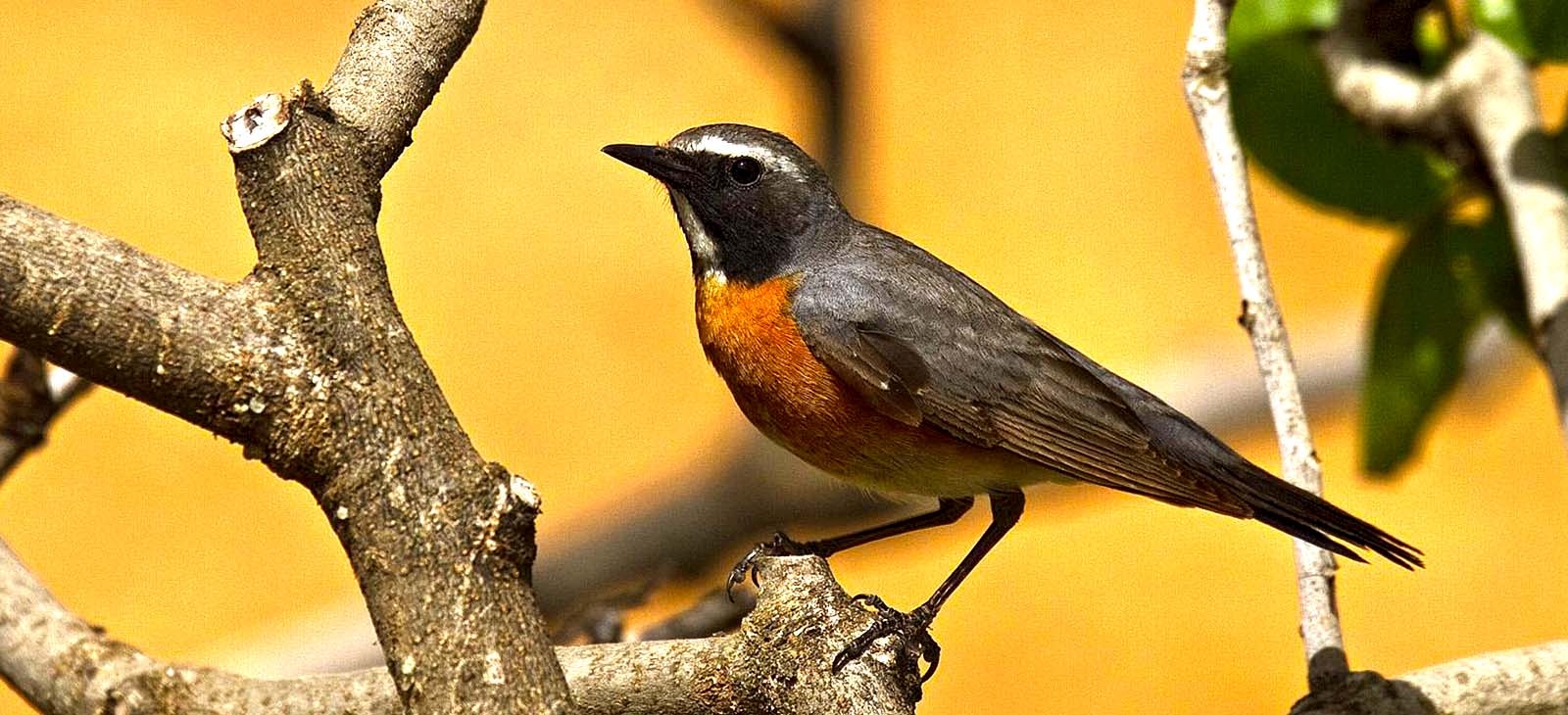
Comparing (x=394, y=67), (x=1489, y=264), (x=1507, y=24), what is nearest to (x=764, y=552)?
(x=394, y=67)

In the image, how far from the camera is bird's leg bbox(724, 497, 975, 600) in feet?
15.3

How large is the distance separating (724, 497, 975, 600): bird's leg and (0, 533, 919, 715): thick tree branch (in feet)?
3.40

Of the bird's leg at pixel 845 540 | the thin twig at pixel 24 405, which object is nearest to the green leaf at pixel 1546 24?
the bird's leg at pixel 845 540

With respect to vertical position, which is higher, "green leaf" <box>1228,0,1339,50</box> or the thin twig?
"green leaf" <box>1228,0,1339,50</box>

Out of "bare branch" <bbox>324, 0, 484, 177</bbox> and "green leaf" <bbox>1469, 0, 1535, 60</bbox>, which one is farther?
"green leaf" <bbox>1469, 0, 1535, 60</bbox>

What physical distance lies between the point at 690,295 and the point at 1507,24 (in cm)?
1175

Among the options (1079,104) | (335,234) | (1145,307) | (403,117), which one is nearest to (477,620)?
(335,234)

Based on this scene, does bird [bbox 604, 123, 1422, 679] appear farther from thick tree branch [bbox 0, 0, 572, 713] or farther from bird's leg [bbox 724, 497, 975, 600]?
thick tree branch [bbox 0, 0, 572, 713]

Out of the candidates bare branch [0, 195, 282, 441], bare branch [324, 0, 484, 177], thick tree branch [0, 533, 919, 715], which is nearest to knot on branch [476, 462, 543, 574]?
bare branch [0, 195, 282, 441]

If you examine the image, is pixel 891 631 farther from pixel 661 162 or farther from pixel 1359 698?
pixel 661 162

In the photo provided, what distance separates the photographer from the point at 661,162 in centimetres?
518

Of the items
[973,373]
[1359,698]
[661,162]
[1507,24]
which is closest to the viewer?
[1359,698]

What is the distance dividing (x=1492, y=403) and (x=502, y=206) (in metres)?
9.05

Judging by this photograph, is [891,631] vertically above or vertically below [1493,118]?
below
